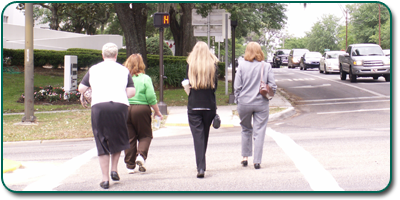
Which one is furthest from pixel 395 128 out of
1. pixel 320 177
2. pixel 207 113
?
pixel 207 113

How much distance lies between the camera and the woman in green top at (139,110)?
6559mm

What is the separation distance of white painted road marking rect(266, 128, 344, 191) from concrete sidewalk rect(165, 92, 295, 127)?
135 inches

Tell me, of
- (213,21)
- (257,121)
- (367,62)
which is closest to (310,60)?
(367,62)

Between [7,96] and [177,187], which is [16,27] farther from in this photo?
[177,187]

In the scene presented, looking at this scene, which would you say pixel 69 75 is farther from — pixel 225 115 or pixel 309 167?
pixel 309 167

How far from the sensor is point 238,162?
287 inches

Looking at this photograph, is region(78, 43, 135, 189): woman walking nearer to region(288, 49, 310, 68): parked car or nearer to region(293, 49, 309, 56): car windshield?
region(288, 49, 310, 68): parked car

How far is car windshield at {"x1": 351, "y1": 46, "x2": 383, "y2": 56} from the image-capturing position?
2349cm

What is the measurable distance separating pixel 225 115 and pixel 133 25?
7.18m

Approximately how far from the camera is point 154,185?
587cm

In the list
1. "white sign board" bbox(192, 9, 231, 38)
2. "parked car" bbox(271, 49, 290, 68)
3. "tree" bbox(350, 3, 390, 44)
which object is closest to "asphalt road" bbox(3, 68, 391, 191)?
"white sign board" bbox(192, 9, 231, 38)

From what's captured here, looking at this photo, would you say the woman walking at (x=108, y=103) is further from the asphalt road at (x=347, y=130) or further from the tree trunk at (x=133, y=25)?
the tree trunk at (x=133, y=25)

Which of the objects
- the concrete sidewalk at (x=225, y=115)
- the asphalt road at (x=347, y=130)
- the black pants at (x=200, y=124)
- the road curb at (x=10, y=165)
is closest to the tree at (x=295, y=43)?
the asphalt road at (x=347, y=130)

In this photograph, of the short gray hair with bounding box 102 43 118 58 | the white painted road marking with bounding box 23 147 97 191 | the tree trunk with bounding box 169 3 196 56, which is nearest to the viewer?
the short gray hair with bounding box 102 43 118 58
